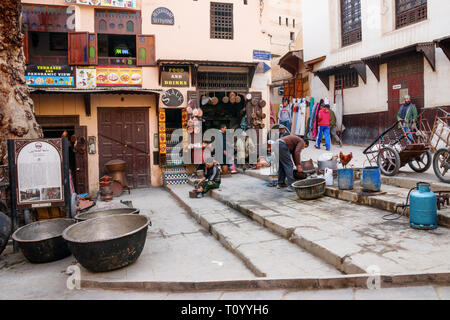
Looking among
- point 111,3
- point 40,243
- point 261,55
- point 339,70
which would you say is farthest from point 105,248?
point 339,70

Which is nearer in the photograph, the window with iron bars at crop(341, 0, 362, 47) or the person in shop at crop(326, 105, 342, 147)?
the window with iron bars at crop(341, 0, 362, 47)

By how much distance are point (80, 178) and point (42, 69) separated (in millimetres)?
3787

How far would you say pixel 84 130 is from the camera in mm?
11883

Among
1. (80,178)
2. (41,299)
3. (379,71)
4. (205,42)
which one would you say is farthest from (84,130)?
(379,71)

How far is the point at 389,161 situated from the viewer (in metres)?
7.68

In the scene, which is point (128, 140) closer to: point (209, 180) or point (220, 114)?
point (209, 180)

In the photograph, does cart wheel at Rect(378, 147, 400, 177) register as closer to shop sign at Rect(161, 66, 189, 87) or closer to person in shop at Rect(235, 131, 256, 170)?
person in shop at Rect(235, 131, 256, 170)

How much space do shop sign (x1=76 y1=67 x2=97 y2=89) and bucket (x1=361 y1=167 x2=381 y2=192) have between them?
9158 mm

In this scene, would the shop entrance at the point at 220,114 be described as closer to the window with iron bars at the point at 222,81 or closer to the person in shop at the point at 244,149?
the window with iron bars at the point at 222,81

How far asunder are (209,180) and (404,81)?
26.7 feet

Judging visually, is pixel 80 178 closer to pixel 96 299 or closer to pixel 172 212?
pixel 172 212

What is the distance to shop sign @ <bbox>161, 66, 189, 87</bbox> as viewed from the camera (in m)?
12.1

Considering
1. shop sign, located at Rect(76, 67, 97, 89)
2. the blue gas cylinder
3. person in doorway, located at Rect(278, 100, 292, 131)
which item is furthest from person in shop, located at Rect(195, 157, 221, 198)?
person in doorway, located at Rect(278, 100, 292, 131)

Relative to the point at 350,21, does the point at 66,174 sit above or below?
below
